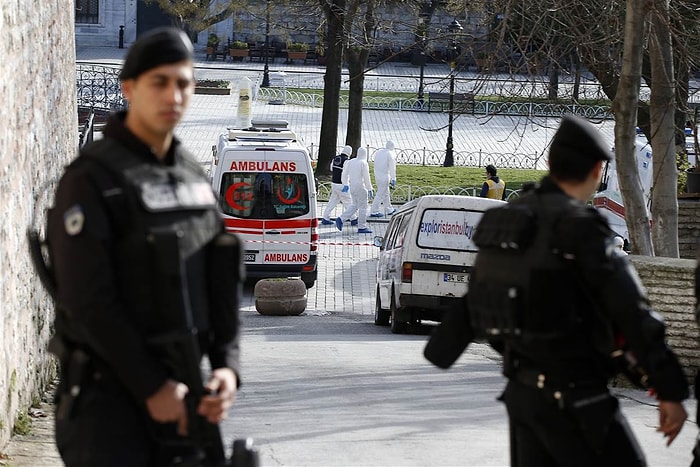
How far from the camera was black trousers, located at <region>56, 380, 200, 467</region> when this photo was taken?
3529mm

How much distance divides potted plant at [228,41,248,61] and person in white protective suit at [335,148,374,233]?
106 ft

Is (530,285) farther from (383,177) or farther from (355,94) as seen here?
(355,94)

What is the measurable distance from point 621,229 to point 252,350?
1239 centimetres

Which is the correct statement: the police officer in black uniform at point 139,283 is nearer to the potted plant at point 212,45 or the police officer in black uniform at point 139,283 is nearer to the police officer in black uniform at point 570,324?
the police officer in black uniform at point 570,324

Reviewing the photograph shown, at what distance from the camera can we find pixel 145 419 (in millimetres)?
3592

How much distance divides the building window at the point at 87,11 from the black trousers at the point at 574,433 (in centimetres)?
6138

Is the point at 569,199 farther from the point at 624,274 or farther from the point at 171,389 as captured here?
the point at 171,389

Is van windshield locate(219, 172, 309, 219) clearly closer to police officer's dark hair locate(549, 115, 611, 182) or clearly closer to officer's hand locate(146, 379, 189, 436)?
police officer's dark hair locate(549, 115, 611, 182)

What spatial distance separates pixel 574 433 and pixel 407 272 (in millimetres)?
12017

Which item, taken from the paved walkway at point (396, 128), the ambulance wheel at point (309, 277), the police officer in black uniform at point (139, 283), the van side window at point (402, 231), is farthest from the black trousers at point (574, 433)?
the paved walkway at point (396, 128)

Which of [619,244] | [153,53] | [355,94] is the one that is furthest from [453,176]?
[153,53]

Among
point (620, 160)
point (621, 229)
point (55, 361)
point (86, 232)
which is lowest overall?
point (621, 229)

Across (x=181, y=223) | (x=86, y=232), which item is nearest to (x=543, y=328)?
(x=181, y=223)

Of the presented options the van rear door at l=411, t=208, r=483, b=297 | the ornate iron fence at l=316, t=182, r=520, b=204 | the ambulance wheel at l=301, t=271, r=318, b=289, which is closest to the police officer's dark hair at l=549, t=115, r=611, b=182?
the van rear door at l=411, t=208, r=483, b=297
